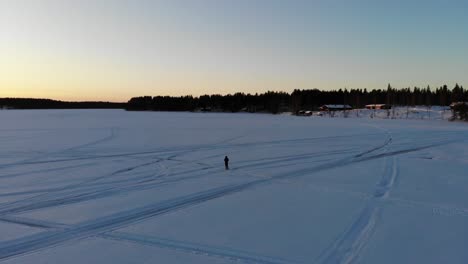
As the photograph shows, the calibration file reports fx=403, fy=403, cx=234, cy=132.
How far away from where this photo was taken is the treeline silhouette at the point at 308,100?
5802 inches

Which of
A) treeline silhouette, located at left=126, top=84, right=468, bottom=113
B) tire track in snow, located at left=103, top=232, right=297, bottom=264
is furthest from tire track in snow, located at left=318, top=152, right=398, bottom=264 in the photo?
treeline silhouette, located at left=126, top=84, right=468, bottom=113

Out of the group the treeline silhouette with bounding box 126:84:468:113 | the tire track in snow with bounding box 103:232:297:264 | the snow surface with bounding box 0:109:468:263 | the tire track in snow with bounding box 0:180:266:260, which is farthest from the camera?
the treeline silhouette with bounding box 126:84:468:113

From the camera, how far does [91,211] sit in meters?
8.67

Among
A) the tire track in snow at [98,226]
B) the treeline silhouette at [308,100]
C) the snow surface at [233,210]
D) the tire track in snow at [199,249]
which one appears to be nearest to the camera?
the tire track in snow at [199,249]

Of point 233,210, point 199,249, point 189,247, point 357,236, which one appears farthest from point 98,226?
point 357,236

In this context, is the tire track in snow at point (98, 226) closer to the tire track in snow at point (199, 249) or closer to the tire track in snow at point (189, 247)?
the tire track in snow at point (189, 247)

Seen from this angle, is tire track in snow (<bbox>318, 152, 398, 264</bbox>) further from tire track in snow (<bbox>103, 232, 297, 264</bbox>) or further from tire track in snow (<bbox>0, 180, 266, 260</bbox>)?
tire track in snow (<bbox>0, 180, 266, 260</bbox>)

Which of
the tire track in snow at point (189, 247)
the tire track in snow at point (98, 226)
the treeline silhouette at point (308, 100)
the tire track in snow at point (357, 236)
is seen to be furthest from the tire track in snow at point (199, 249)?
the treeline silhouette at point (308, 100)

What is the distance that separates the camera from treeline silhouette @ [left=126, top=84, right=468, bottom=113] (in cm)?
14738

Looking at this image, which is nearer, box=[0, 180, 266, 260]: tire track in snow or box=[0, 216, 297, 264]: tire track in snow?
box=[0, 216, 297, 264]: tire track in snow

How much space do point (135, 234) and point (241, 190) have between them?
4.43 m

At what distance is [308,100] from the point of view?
16262cm

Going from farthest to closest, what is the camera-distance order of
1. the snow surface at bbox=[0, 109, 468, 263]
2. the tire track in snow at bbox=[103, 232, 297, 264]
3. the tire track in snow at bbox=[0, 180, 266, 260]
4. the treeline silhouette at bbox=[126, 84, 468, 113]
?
the treeline silhouette at bbox=[126, 84, 468, 113] → the tire track in snow at bbox=[0, 180, 266, 260] → the snow surface at bbox=[0, 109, 468, 263] → the tire track in snow at bbox=[103, 232, 297, 264]

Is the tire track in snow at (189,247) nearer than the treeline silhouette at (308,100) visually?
Yes
